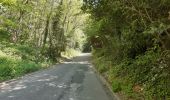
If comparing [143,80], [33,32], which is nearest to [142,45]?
[143,80]

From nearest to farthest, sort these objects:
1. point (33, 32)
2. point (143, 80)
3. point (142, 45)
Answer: point (143, 80) → point (142, 45) → point (33, 32)

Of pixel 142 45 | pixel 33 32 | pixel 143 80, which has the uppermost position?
pixel 33 32

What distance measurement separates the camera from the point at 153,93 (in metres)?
11.2

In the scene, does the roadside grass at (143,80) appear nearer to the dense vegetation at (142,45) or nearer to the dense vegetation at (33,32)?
the dense vegetation at (142,45)

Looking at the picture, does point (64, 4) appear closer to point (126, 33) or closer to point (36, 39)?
point (36, 39)

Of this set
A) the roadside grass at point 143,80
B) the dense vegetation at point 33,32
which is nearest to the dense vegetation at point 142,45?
the roadside grass at point 143,80

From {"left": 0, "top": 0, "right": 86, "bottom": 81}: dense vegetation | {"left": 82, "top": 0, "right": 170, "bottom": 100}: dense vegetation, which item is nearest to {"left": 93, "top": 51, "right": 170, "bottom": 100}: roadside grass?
{"left": 82, "top": 0, "right": 170, "bottom": 100}: dense vegetation

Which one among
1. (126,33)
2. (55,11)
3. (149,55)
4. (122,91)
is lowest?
(122,91)

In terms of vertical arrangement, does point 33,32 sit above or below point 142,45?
above

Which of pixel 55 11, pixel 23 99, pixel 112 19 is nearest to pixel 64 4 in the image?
pixel 55 11

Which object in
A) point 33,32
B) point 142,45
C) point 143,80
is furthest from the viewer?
point 33,32

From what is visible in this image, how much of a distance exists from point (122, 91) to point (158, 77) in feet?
9.01

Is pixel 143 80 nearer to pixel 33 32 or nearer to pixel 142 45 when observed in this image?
pixel 142 45

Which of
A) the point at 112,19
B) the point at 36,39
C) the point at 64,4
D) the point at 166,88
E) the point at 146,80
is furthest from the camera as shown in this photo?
the point at 36,39
